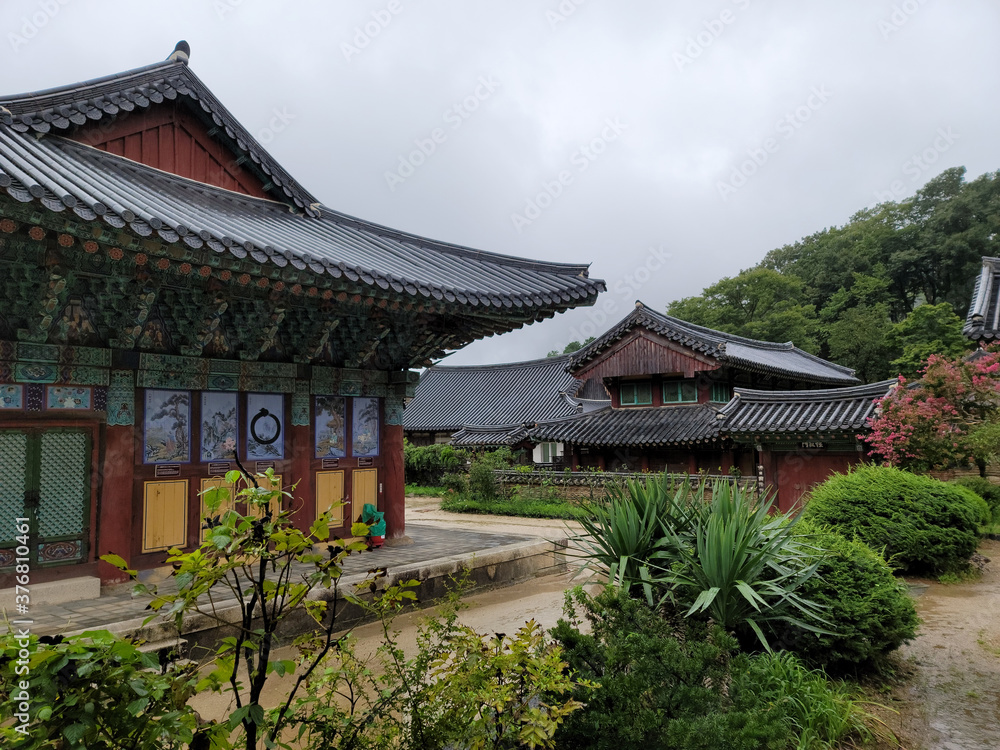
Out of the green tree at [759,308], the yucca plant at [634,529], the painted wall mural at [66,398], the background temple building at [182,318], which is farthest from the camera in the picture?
the green tree at [759,308]

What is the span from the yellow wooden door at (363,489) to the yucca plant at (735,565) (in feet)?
18.8

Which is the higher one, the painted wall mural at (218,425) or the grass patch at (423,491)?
the painted wall mural at (218,425)

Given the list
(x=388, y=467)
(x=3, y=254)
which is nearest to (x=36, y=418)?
(x=3, y=254)

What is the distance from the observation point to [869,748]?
4.02m

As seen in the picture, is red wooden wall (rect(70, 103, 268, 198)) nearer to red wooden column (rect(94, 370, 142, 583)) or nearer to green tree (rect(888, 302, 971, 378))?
red wooden column (rect(94, 370, 142, 583))

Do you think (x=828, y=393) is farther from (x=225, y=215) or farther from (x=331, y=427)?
(x=225, y=215)

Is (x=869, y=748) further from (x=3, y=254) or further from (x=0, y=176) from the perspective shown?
(x=3, y=254)

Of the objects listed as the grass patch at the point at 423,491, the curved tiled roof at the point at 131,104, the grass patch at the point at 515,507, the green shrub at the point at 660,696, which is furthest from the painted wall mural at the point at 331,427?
the grass patch at the point at 423,491

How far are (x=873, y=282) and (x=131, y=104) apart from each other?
48033 millimetres

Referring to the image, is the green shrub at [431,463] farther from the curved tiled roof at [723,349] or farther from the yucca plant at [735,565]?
the yucca plant at [735,565]

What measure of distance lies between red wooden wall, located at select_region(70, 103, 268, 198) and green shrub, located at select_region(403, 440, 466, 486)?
20.4 meters

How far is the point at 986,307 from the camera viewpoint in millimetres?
16422

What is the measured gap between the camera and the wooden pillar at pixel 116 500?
731 centimetres

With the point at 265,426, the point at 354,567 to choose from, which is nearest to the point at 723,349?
the point at 354,567
